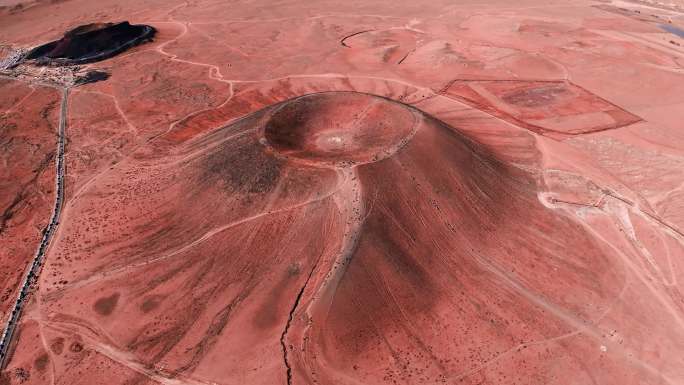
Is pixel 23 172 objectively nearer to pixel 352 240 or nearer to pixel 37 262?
pixel 37 262

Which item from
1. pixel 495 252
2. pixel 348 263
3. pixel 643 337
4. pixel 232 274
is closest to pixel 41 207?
pixel 232 274

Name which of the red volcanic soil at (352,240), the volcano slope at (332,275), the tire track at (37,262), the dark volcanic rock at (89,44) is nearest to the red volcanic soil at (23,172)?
the red volcanic soil at (352,240)

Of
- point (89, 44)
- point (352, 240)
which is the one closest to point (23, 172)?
point (89, 44)

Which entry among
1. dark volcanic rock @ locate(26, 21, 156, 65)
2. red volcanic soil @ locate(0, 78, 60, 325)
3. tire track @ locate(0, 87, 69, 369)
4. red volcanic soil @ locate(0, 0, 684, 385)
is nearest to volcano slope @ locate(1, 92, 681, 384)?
red volcanic soil @ locate(0, 0, 684, 385)

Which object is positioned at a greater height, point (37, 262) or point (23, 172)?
point (23, 172)

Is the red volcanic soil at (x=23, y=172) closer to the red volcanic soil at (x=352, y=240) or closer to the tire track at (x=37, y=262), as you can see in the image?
the red volcanic soil at (x=352, y=240)

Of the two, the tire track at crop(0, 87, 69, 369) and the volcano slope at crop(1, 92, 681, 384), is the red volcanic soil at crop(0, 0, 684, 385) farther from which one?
the tire track at crop(0, 87, 69, 369)
